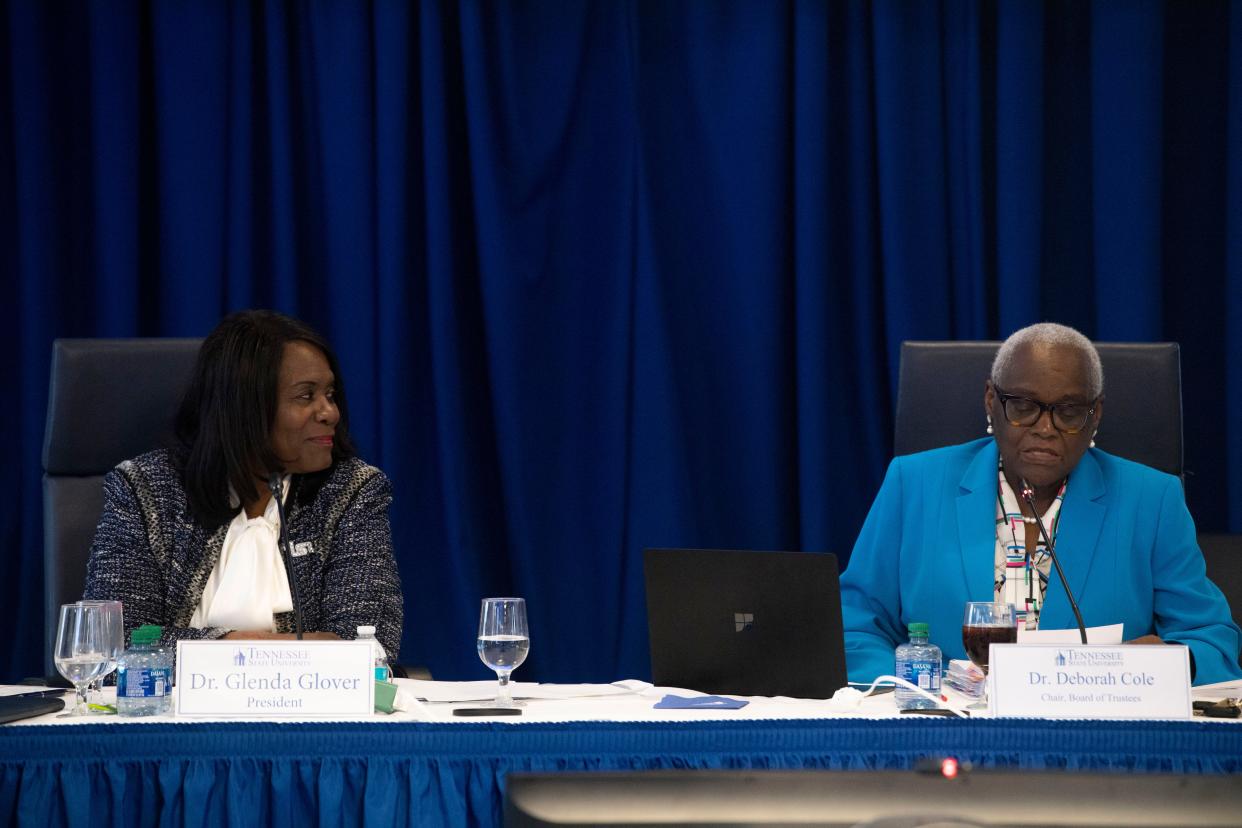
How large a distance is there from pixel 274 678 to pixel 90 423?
43.3 inches

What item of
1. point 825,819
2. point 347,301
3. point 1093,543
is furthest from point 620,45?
point 825,819

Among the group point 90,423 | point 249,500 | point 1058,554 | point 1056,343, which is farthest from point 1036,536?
point 90,423

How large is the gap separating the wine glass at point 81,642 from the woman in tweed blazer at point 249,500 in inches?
21.6

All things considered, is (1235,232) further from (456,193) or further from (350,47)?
(350,47)

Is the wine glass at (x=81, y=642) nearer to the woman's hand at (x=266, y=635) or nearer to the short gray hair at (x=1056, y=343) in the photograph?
the woman's hand at (x=266, y=635)

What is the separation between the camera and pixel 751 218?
3393 mm

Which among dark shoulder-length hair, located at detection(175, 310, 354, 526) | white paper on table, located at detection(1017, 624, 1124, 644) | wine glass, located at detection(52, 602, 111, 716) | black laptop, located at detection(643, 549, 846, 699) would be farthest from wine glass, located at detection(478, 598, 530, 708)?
dark shoulder-length hair, located at detection(175, 310, 354, 526)

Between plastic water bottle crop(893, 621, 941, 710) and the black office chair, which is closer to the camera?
plastic water bottle crop(893, 621, 941, 710)

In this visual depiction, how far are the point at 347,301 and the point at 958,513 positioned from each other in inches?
66.9

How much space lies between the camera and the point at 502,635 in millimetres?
1783

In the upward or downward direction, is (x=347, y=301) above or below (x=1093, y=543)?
above

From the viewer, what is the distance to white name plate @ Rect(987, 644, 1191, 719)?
63.6 inches

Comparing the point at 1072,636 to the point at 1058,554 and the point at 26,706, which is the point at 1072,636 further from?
the point at 26,706

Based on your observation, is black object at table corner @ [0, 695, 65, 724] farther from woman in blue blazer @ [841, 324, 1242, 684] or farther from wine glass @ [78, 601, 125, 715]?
woman in blue blazer @ [841, 324, 1242, 684]
